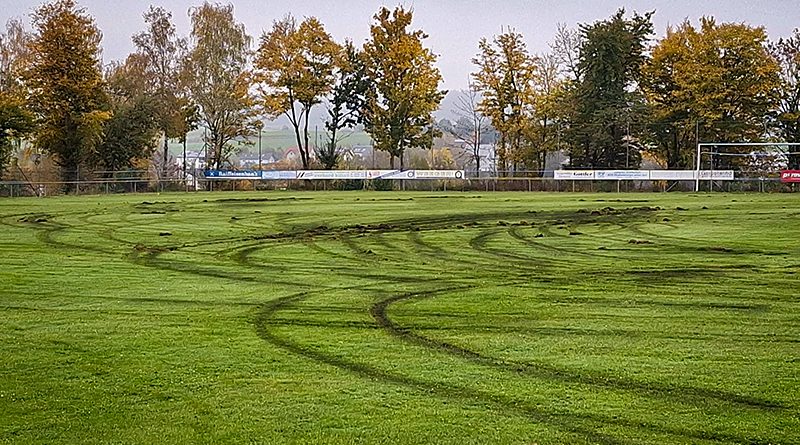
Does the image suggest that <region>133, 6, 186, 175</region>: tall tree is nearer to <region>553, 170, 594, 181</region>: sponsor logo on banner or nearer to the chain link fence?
the chain link fence

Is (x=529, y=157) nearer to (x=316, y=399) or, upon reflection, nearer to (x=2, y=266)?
(x=2, y=266)

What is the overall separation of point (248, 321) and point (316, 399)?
127 inches

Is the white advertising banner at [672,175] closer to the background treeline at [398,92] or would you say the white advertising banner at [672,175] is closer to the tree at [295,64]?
the background treeline at [398,92]

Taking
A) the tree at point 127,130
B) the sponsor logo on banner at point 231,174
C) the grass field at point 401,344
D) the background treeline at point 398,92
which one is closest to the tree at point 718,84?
the background treeline at point 398,92

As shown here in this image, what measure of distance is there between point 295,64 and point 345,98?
187 inches

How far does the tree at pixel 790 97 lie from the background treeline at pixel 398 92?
90 millimetres

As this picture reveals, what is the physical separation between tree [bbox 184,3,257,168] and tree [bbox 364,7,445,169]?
29.1 feet

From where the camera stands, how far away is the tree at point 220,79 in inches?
2557

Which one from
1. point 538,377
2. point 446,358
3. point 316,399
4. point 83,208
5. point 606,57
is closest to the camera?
point 316,399

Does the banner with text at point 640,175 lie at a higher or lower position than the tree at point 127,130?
lower

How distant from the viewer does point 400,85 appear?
64.8 m

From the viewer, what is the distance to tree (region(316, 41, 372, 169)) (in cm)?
6650

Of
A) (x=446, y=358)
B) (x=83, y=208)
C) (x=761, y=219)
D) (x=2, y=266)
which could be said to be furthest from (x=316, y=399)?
(x=83, y=208)

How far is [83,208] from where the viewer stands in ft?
107
